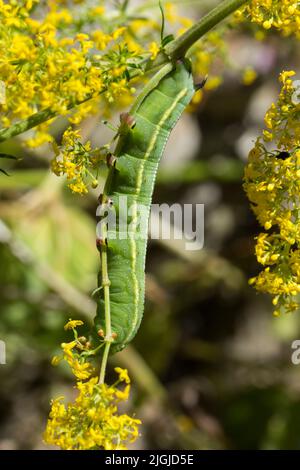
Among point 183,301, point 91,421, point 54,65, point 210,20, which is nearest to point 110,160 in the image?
point 54,65

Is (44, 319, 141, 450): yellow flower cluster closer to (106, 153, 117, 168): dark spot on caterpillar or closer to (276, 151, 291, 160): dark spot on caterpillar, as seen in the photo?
(106, 153, 117, 168): dark spot on caterpillar

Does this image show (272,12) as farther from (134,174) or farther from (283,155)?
(134,174)

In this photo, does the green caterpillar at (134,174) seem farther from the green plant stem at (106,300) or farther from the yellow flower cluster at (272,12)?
the yellow flower cluster at (272,12)

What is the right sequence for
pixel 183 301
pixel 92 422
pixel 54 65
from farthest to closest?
pixel 183 301 < pixel 54 65 < pixel 92 422

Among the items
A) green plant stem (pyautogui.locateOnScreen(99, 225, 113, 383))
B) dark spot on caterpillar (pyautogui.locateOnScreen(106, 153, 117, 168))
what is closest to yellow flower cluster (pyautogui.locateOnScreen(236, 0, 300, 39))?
dark spot on caterpillar (pyautogui.locateOnScreen(106, 153, 117, 168))

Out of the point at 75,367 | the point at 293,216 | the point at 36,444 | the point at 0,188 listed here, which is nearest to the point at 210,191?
the point at 0,188

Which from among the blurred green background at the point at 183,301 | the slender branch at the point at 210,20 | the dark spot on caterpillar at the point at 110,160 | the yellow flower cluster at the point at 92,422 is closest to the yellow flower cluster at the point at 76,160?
the dark spot on caterpillar at the point at 110,160
